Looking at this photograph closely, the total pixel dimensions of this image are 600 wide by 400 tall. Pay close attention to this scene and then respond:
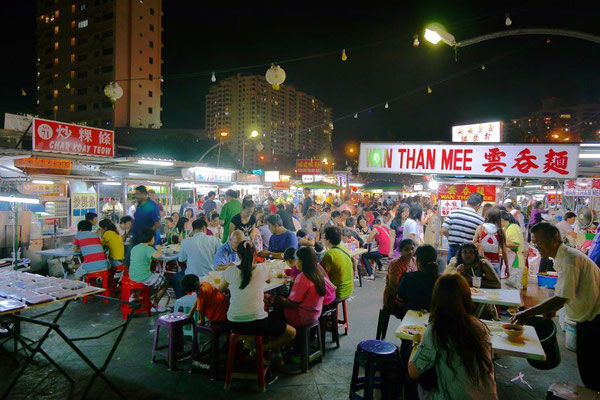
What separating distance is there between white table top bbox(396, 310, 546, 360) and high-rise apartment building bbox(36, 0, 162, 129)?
61.1 m

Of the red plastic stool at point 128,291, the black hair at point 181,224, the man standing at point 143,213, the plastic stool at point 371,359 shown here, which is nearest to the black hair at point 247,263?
the plastic stool at point 371,359

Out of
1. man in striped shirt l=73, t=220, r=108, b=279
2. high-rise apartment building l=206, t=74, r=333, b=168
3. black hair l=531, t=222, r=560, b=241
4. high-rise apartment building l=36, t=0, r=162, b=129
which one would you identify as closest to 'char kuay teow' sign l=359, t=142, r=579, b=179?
black hair l=531, t=222, r=560, b=241

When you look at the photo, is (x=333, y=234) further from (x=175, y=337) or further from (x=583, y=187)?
(x=583, y=187)

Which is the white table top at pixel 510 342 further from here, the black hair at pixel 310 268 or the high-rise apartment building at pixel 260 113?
the high-rise apartment building at pixel 260 113

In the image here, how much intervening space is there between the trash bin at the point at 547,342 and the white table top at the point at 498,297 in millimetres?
686

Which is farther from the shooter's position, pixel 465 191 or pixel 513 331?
pixel 465 191

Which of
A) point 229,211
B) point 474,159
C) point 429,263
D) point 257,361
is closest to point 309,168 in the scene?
point 229,211

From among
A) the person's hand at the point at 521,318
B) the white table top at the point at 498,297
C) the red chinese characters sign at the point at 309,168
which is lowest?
the white table top at the point at 498,297

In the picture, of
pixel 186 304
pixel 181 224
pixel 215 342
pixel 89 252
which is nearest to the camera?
pixel 215 342

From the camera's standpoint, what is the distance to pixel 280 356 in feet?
15.7

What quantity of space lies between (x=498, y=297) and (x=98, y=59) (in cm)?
6934

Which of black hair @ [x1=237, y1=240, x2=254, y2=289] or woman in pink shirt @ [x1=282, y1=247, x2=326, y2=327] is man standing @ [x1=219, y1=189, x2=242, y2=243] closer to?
woman in pink shirt @ [x1=282, y1=247, x2=326, y2=327]

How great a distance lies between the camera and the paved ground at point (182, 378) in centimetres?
416

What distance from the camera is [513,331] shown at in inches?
134
